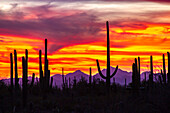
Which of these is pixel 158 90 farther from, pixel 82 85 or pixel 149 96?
pixel 82 85

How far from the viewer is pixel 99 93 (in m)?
26.9

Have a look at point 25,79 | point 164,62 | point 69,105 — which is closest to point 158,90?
point 69,105

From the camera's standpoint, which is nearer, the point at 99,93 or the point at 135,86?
the point at 135,86

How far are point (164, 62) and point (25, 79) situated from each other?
13664 mm

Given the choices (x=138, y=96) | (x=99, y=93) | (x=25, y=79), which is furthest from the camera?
(x=99, y=93)

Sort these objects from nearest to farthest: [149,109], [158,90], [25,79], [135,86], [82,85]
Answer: [149,109] → [158,90] → [135,86] → [25,79] → [82,85]

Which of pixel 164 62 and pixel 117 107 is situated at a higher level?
pixel 164 62

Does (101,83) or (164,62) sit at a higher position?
(164,62)

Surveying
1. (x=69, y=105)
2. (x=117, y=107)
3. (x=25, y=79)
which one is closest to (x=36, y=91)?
(x=25, y=79)

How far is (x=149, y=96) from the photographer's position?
15.0 meters

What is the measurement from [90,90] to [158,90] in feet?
42.1

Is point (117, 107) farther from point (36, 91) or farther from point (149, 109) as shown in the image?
point (36, 91)

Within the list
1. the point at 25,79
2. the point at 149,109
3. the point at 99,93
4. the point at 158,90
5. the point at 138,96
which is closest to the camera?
the point at 149,109

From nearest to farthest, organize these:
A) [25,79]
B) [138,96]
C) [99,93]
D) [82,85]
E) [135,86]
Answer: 1. [138,96]
2. [135,86]
3. [25,79]
4. [99,93]
5. [82,85]
